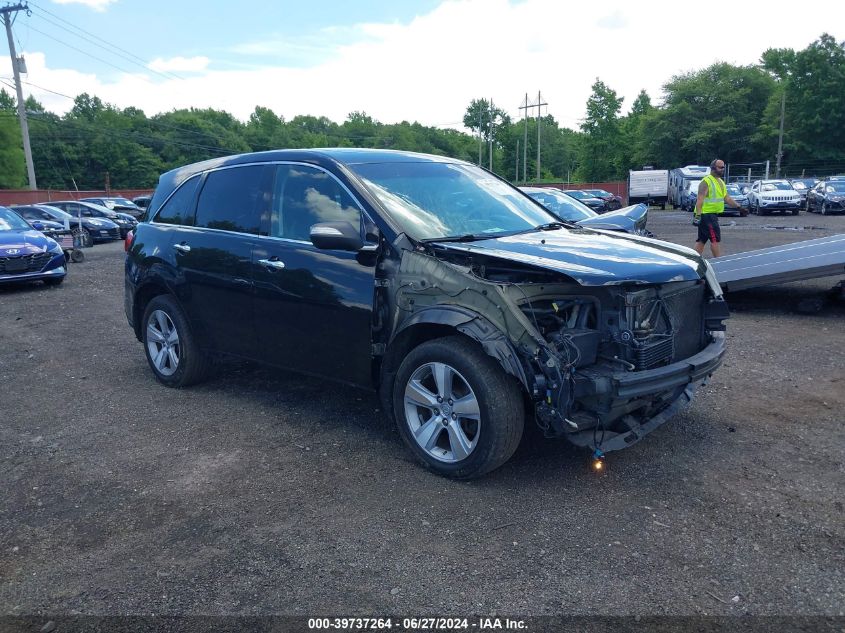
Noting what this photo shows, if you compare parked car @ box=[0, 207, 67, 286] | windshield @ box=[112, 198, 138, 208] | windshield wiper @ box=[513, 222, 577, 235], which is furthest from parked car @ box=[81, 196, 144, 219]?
windshield wiper @ box=[513, 222, 577, 235]

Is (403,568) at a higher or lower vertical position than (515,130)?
lower

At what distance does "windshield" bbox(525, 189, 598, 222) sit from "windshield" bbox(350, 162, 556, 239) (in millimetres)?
5693

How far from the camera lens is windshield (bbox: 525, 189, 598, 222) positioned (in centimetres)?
1108

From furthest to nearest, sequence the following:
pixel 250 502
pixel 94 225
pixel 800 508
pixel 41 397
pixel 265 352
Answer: pixel 94 225
pixel 41 397
pixel 265 352
pixel 250 502
pixel 800 508

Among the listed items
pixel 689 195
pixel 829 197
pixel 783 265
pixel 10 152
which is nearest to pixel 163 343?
pixel 783 265

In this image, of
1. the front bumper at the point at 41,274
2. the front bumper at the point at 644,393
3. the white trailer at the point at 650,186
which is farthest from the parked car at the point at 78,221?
the white trailer at the point at 650,186

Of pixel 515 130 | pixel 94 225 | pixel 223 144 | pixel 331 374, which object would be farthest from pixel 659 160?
pixel 331 374

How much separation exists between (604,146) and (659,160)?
13781 mm

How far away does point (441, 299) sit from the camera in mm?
3898

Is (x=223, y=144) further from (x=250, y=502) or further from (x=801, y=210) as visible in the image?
(x=250, y=502)

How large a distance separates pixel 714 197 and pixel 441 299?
766 cm

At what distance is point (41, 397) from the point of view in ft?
19.3

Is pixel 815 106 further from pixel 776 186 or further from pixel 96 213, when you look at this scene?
pixel 96 213

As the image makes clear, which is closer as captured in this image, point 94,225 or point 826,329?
point 826,329
